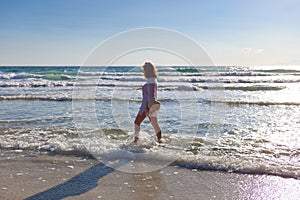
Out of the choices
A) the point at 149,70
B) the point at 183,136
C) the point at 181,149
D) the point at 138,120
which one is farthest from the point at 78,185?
the point at 183,136

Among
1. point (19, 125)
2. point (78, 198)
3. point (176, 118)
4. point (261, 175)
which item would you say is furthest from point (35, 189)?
point (176, 118)

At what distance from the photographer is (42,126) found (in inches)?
347

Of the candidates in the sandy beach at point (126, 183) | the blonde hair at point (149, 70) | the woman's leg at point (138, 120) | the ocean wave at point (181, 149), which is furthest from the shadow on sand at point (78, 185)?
the blonde hair at point (149, 70)

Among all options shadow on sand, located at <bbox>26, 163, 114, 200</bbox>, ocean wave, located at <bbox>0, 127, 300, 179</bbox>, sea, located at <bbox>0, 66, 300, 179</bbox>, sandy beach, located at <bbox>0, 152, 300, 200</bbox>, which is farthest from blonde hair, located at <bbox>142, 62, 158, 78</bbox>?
shadow on sand, located at <bbox>26, 163, 114, 200</bbox>

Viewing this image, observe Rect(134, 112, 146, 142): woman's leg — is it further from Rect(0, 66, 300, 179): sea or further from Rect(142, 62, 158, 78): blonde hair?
Rect(142, 62, 158, 78): blonde hair

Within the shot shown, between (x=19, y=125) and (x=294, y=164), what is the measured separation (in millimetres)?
7244

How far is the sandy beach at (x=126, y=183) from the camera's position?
13.9 ft

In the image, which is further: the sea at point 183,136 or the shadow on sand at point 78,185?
the sea at point 183,136

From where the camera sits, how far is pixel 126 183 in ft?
15.4

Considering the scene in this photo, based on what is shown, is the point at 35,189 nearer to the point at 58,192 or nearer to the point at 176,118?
the point at 58,192

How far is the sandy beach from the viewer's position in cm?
425

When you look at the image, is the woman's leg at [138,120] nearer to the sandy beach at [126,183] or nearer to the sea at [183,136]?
the sea at [183,136]

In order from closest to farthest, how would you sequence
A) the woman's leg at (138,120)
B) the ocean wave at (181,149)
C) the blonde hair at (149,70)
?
1. the ocean wave at (181,149)
2. the blonde hair at (149,70)
3. the woman's leg at (138,120)

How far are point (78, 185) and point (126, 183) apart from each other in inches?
28.0
